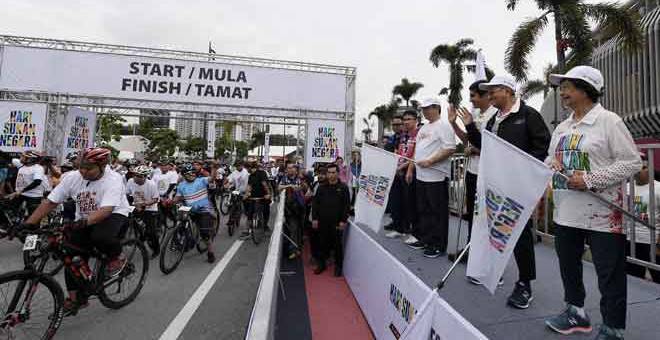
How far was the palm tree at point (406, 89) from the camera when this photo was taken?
3453cm

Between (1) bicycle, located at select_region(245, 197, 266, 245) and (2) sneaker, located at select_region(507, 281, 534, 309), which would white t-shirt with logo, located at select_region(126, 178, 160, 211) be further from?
(2) sneaker, located at select_region(507, 281, 534, 309)

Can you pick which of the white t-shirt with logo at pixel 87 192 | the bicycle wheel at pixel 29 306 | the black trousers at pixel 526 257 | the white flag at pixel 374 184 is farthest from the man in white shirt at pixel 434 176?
the bicycle wheel at pixel 29 306

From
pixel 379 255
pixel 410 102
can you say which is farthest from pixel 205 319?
pixel 410 102

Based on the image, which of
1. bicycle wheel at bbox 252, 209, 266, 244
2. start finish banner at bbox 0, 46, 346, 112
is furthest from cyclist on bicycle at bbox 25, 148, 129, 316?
start finish banner at bbox 0, 46, 346, 112

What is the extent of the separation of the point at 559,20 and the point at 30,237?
45.9 feet

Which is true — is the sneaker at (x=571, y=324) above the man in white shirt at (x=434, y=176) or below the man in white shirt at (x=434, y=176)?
below

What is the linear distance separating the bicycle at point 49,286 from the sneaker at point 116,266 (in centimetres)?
3

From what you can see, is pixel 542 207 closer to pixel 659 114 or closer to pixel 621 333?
pixel 621 333

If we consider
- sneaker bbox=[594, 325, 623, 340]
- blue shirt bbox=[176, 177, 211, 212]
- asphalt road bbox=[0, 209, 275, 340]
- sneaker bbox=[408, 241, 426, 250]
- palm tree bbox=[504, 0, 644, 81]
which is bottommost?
asphalt road bbox=[0, 209, 275, 340]

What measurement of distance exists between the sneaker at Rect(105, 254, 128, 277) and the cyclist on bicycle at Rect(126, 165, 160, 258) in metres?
2.20

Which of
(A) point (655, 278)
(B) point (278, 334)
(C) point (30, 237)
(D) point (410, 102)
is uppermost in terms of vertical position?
(D) point (410, 102)

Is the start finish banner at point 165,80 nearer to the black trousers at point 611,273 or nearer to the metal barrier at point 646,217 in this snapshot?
the metal barrier at point 646,217

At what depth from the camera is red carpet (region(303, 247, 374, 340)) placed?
330 cm

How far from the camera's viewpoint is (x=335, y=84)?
11539 mm
